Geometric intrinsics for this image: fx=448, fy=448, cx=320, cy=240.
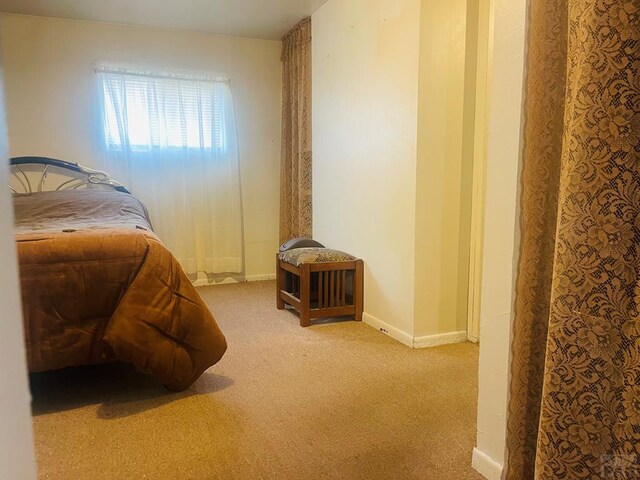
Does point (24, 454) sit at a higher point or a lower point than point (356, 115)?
lower

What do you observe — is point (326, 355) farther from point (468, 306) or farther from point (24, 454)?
point (24, 454)

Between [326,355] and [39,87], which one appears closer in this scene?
[326,355]

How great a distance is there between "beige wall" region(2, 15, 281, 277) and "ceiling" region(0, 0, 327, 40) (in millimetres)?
113

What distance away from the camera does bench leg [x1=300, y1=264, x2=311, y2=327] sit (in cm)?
281

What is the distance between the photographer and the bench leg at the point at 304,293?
2.81 m

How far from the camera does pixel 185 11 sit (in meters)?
3.45

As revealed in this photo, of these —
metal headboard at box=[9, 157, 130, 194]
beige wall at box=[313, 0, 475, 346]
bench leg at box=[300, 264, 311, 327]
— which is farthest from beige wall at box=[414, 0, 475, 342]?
metal headboard at box=[9, 157, 130, 194]

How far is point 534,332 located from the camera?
0.99 m

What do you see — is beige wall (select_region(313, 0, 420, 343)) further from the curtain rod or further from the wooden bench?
the curtain rod

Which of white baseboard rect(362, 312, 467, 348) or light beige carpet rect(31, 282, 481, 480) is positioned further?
white baseboard rect(362, 312, 467, 348)

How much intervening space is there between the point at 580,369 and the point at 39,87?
413 cm

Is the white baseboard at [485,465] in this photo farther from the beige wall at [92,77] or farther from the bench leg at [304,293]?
the beige wall at [92,77]

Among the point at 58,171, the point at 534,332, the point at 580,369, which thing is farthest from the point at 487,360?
the point at 58,171

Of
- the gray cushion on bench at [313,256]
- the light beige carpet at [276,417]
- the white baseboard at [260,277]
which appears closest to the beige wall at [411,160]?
the gray cushion on bench at [313,256]
